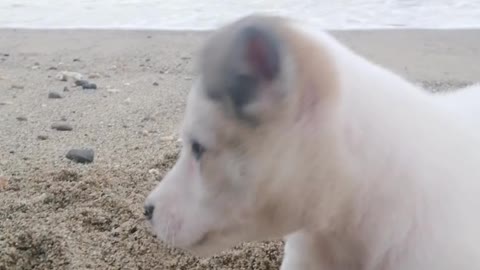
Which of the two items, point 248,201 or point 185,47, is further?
point 185,47

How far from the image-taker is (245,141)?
4.66 ft

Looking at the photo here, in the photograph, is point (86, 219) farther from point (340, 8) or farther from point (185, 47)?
point (340, 8)

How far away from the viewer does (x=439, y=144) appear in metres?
1.54

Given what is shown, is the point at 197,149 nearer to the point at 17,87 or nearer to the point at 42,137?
the point at 42,137

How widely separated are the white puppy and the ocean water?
3512 millimetres

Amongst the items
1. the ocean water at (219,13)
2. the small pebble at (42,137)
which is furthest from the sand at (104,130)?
the ocean water at (219,13)

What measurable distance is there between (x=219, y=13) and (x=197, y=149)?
14.2ft

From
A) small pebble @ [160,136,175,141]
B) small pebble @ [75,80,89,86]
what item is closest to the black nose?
small pebble @ [160,136,175,141]

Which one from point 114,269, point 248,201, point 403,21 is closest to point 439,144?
point 248,201

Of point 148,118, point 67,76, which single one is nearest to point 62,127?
point 148,118

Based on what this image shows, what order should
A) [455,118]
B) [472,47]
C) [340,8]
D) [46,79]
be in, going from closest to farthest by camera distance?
[455,118], [46,79], [472,47], [340,8]

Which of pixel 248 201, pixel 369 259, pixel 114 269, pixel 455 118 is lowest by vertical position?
pixel 114 269

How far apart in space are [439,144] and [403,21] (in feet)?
12.5

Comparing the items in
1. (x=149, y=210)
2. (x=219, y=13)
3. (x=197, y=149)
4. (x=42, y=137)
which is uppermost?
(x=197, y=149)
